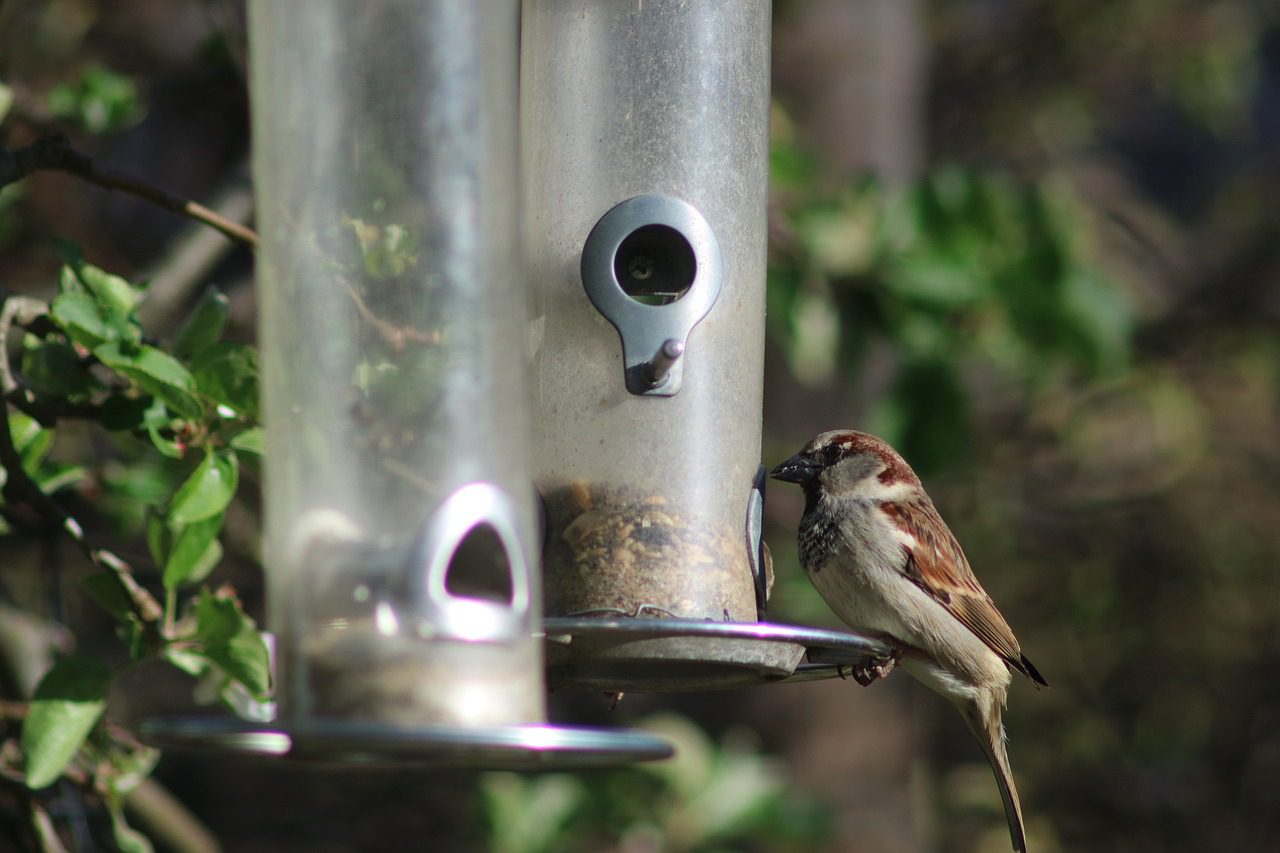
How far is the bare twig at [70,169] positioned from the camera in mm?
2314

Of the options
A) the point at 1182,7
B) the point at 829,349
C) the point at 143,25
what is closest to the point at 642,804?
the point at 829,349

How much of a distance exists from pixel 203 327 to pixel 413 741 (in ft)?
3.41

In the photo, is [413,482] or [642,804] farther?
[642,804]

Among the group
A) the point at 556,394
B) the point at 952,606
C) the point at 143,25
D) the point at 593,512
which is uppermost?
the point at 143,25

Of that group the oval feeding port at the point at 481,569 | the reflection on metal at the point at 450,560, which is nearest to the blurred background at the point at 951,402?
the oval feeding port at the point at 481,569

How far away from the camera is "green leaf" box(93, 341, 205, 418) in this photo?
7.05ft

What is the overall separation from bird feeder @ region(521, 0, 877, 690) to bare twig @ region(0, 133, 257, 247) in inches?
23.1

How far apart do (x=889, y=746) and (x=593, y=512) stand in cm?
326

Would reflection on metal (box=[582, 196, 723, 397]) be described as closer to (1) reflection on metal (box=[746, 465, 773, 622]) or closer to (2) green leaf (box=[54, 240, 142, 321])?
(1) reflection on metal (box=[746, 465, 773, 622])

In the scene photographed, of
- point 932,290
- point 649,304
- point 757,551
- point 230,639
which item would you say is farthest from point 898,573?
point 230,639

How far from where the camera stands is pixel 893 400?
417 cm

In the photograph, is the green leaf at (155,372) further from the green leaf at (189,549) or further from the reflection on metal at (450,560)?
the reflection on metal at (450,560)

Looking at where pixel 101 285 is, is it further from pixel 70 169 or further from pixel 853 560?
pixel 853 560

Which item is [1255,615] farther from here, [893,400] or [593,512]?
[593,512]
